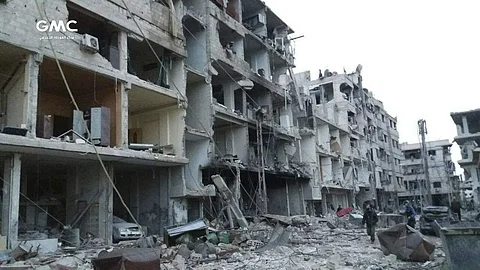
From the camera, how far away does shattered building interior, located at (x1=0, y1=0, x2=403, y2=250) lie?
13898mm

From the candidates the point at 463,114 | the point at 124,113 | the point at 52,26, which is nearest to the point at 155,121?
the point at 124,113

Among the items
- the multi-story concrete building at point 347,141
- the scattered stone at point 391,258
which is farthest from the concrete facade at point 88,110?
the multi-story concrete building at point 347,141

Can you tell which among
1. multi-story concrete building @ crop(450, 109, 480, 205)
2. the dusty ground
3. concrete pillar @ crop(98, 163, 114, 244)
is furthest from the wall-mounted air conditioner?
multi-story concrete building @ crop(450, 109, 480, 205)

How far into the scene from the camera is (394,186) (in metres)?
58.7

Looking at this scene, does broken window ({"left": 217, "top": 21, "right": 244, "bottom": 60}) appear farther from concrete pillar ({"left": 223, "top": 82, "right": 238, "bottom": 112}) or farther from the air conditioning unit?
the air conditioning unit

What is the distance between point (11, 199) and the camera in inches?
502

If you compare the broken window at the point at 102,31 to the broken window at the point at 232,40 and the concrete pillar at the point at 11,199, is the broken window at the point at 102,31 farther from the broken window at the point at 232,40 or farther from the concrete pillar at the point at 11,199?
the broken window at the point at 232,40

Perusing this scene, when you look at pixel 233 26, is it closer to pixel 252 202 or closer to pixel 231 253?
pixel 252 202

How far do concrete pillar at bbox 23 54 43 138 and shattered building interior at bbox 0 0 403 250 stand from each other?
0.04 meters

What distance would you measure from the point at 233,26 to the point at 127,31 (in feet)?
33.2

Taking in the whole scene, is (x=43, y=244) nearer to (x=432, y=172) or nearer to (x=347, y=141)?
(x=347, y=141)

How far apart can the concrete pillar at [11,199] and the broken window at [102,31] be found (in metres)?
5.86

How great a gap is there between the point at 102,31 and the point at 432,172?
217 feet

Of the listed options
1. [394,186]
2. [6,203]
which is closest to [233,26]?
[6,203]
